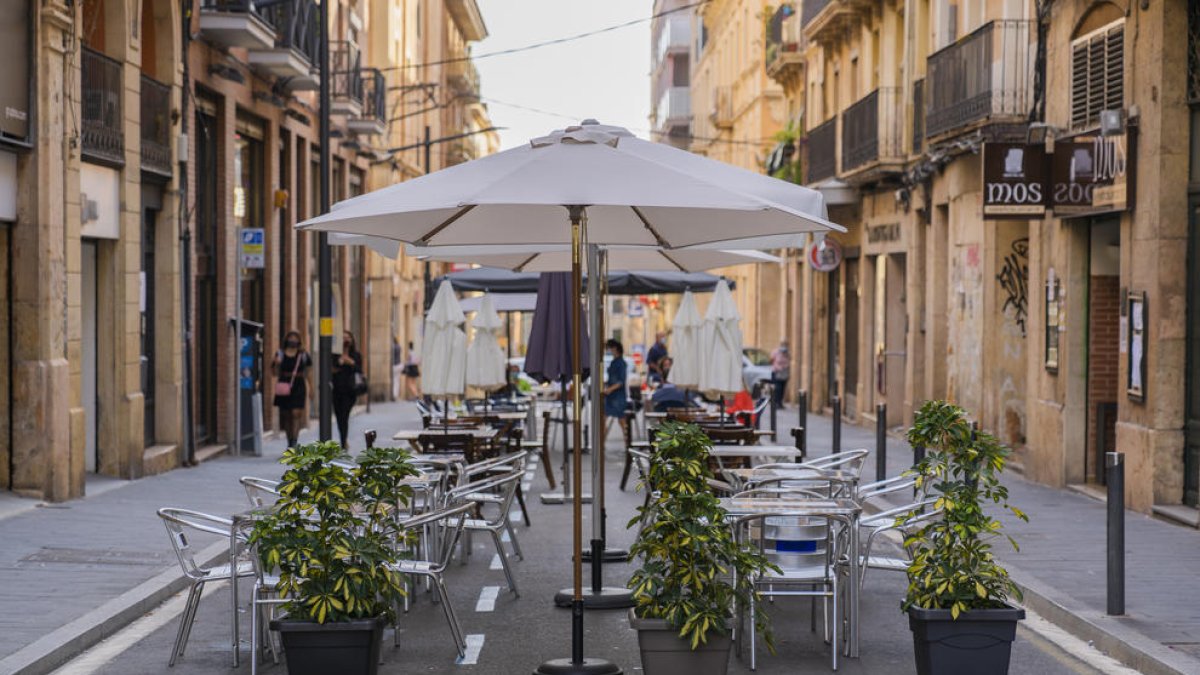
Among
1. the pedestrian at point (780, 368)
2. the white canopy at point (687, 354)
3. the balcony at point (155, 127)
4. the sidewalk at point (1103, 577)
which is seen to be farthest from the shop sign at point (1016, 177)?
the pedestrian at point (780, 368)

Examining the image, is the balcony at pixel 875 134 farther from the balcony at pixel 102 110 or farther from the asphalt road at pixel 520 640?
the asphalt road at pixel 520 640

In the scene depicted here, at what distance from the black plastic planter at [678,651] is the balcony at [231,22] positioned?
54.7 feet

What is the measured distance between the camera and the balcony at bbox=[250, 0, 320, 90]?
26500 millimetres

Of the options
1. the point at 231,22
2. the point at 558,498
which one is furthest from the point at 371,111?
the point at 558,498

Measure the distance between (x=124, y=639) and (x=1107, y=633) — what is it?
5.51 m

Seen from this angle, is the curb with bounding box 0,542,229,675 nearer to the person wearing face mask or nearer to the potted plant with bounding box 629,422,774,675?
the potted plant with bounding box 629,422,774,675

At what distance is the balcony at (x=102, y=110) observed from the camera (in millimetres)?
18125

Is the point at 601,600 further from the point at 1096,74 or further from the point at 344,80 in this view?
the point at 344,80

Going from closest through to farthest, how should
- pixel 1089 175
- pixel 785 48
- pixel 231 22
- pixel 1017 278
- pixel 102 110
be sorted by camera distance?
pixel 1089 175 → pixel 102 110 → pixel 231 22 → pixel 1017 278 → pixel 785 48

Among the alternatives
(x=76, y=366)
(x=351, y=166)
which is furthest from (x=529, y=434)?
(x=351, y=166)

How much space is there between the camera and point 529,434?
25.4 metres

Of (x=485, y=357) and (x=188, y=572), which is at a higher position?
(x=485, y=357)

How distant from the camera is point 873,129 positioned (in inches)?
1225

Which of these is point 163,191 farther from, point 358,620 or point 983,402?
point 358,620
